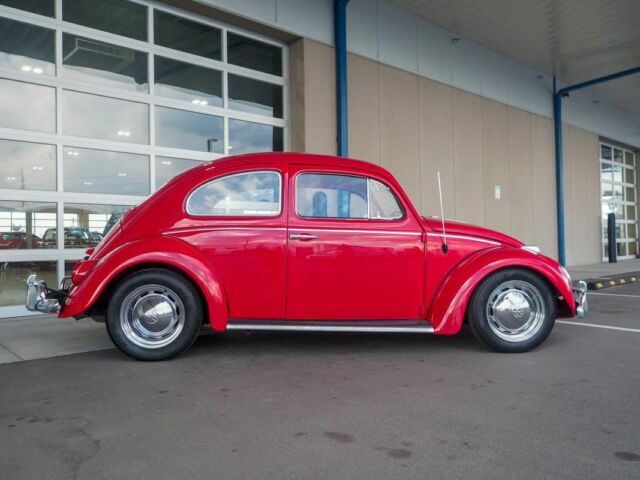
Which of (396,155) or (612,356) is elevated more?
(396,155)

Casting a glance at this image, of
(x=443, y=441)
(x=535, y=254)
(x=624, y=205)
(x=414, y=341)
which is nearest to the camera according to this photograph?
(x=443, y=441)

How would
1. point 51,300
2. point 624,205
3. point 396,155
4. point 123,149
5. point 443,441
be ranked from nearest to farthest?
point 443,441 < point 51,300 < point 123,149 < point 396,155 < point 624,205

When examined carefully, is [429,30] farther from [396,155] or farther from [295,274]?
[295,274]

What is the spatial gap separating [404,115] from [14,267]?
7.25 metres

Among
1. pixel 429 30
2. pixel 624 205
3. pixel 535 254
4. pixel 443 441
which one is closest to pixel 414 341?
pixel 535 254

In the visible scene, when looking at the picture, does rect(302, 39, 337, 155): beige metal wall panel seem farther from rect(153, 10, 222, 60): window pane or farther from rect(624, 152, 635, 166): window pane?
rect(624, 152, 635, 166): window pane

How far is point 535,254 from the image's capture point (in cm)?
449

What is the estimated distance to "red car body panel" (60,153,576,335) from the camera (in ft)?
13.9

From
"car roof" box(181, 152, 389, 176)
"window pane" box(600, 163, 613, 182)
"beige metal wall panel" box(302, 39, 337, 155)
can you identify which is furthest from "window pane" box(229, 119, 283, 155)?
"window pane" box(600, 163, 613, 182)

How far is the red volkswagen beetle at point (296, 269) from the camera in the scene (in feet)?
13.5

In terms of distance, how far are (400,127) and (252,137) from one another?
3.16 metres

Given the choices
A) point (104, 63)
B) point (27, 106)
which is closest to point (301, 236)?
point (27, 106)

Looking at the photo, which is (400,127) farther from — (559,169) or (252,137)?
(559,169)

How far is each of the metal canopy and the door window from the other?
250 inches
